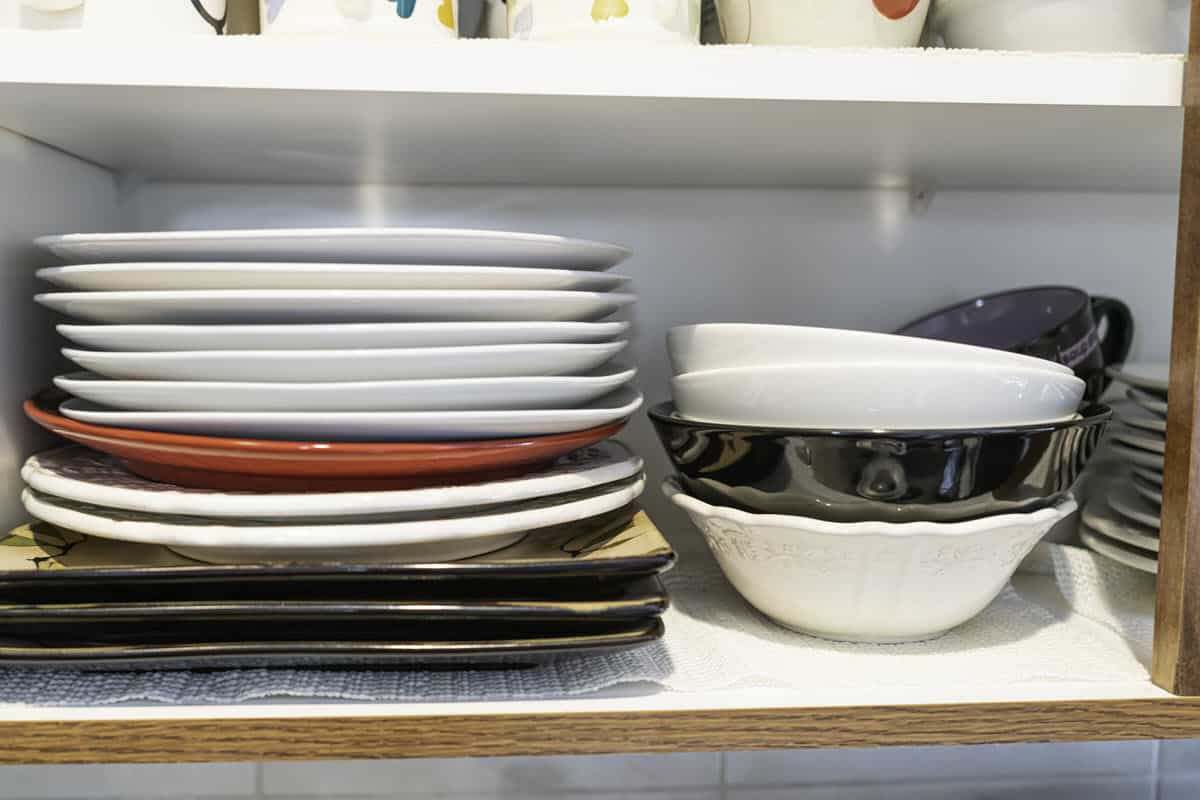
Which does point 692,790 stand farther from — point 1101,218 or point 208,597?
point 1101,218

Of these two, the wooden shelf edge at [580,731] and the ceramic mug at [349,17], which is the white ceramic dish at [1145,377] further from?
the ceramic mug at [349,17]

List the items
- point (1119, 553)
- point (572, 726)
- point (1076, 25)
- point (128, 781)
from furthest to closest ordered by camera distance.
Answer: point (128, 781) < point (1119, 553) < point (1076, 25) < point (572, 726)

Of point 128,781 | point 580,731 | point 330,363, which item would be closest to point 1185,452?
point 580,731

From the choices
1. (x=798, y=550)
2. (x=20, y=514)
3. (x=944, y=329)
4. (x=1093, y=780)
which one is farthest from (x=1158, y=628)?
(x=20, y=514)

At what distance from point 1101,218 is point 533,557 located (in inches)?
24.9

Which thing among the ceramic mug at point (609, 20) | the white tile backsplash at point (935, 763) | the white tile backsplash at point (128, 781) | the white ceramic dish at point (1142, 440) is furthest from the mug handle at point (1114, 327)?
the white tile backsplash at point (128, 781)

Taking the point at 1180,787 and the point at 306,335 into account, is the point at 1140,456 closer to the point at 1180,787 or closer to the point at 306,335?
the point at 1180,787

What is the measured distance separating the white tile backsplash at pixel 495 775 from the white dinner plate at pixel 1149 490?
0.42m

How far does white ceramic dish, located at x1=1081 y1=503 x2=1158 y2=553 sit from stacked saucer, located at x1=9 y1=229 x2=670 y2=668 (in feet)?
1.22

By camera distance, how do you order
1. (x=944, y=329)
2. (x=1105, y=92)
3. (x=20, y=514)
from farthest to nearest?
(x=944, y=329) < (x=20, y=514) < (x=1105, y=92)

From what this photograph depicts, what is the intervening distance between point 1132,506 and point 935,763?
315mm

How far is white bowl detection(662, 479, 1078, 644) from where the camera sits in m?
0.53

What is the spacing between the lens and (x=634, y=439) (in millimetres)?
809

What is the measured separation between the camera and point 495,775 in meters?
0.82
